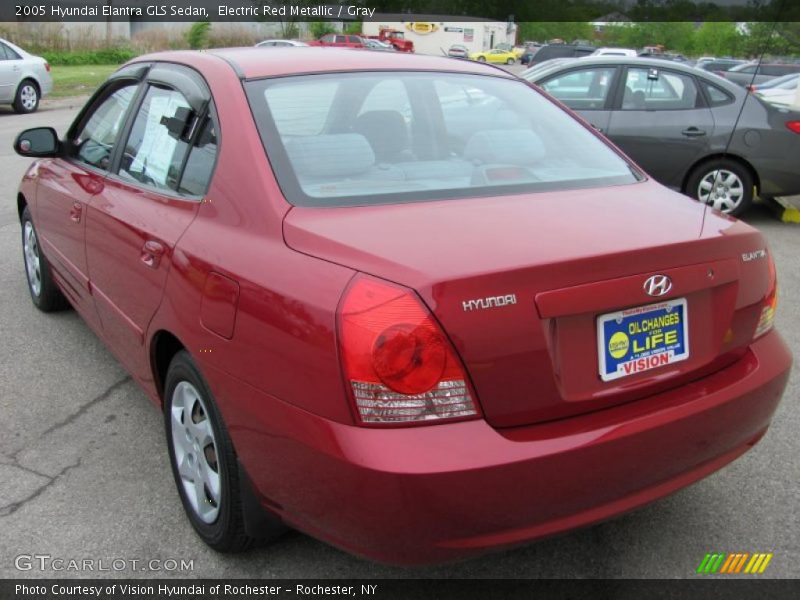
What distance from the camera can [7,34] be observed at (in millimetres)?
34219

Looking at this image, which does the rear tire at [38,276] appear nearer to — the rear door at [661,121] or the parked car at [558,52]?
the rear door at [661,121]

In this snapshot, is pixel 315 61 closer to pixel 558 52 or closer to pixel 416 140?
pixel 416 140

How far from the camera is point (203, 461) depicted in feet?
8.88

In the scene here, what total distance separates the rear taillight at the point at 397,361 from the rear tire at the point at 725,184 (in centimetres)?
657

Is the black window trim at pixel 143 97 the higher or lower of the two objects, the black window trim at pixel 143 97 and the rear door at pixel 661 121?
the higher

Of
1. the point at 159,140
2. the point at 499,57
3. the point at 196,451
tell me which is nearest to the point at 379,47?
the point at 159,140

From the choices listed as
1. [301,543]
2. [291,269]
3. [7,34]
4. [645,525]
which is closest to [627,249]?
[291,269]

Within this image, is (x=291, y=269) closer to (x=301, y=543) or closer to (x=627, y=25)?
(x=301, y=543)

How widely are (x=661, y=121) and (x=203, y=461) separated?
6.54m

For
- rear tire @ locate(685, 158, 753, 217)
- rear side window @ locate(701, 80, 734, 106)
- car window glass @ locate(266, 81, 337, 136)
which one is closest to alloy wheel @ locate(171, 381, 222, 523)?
car window glass @ locate(266, 81, 337, 136)

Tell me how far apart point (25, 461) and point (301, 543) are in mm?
1349

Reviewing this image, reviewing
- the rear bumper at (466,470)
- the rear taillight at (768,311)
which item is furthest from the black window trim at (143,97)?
the rear taillight at (768,311)

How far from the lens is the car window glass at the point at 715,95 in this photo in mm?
7910

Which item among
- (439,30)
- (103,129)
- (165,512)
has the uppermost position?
(103,129)
